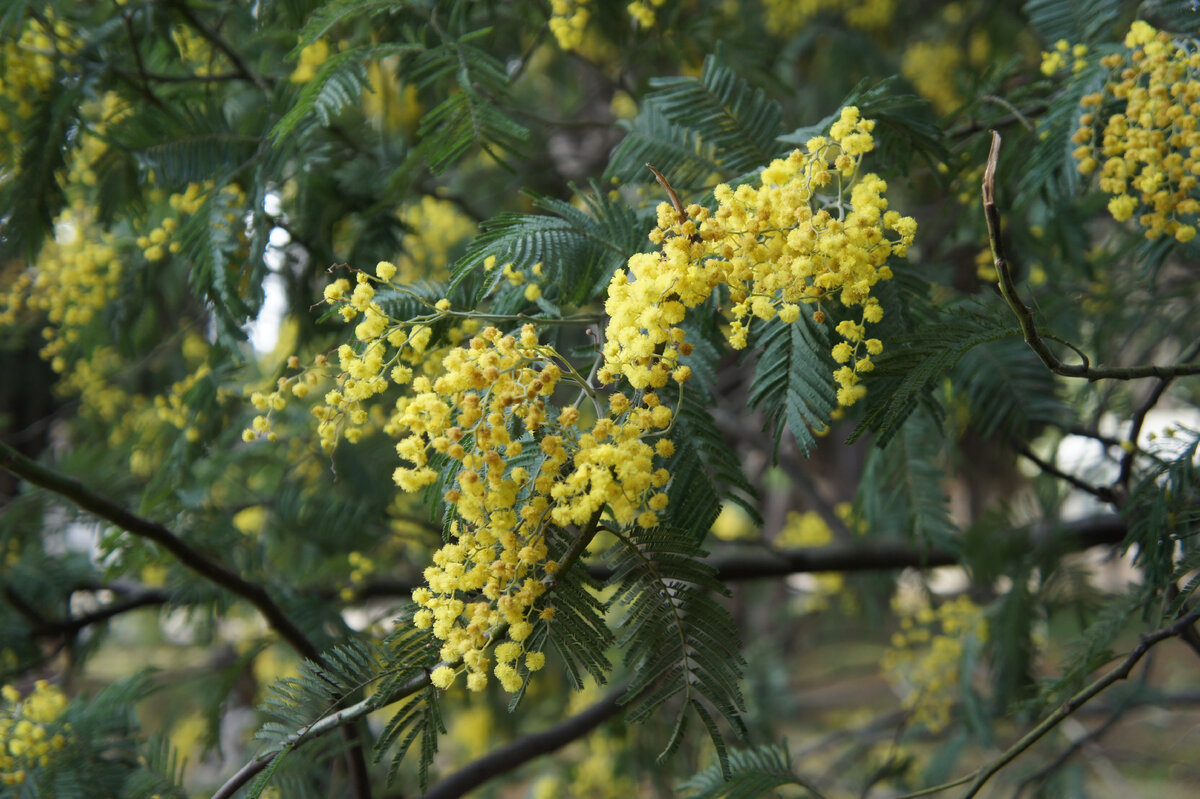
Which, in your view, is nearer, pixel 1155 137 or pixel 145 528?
pixel 1155 137

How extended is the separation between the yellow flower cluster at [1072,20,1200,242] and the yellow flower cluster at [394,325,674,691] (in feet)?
2.83

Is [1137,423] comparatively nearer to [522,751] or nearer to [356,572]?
[522,751]

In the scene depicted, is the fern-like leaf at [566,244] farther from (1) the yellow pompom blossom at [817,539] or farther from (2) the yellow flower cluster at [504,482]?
(1) the yellow pompom blossom at [817,539]

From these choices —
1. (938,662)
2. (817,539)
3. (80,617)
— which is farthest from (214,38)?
(817,539)

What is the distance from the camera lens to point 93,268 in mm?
2148

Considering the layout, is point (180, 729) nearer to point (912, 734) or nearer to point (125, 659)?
point (125, 659)

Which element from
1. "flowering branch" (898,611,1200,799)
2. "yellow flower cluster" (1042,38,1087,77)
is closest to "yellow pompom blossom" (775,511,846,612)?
"yellow flower cluster" (1042,38,1087,77)

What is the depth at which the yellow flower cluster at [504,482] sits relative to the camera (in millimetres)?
867

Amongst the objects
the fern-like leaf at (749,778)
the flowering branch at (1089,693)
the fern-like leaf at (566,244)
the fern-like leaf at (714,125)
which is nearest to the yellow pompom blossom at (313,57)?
the fern-like leaf at (714,125)

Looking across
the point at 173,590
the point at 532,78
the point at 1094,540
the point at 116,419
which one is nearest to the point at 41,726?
the point at 173,590

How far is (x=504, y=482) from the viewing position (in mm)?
890

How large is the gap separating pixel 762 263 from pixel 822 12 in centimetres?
296

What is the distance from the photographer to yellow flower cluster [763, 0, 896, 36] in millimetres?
3246

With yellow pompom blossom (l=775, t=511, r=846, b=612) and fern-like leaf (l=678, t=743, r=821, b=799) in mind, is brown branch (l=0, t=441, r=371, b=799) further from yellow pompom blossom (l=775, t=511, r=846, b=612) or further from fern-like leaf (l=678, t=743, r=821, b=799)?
yellow pompom blossom (l=775, t=511, r=846, b=612)
